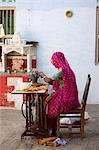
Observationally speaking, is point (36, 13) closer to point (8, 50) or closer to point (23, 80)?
point (8, 50)

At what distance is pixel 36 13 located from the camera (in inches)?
316

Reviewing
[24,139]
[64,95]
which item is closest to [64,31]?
[64,95]

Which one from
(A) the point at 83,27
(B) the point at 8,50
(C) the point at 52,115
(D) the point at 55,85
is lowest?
(C) the point at 52,115

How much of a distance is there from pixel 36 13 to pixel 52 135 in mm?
3281

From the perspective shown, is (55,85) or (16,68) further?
(16,68)

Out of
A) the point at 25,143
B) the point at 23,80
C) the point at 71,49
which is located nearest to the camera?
the point at 25,143

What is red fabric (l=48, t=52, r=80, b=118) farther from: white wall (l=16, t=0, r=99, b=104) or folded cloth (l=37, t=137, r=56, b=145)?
white wall (l=16, t=0, r=99, b=104)

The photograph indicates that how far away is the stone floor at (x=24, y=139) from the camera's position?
5.10 meters

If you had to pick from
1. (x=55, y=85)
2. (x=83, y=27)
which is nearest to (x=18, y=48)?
(x=83, y=27)

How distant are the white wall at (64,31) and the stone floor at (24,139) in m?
1.31

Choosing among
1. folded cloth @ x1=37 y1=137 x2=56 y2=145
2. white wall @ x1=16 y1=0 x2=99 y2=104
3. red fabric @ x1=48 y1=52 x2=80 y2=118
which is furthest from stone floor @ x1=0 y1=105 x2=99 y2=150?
white wall @ x1=16 y1=0 x2=99 y2=104

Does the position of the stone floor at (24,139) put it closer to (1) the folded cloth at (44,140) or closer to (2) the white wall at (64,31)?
(1) the folded cloth at (44,140)

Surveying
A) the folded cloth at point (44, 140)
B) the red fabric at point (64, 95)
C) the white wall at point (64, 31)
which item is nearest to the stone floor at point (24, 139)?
the folded cloth at point (44, 140)

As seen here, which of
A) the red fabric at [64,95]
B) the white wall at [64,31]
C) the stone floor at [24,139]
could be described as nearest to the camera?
the stone floor at [24,139]
